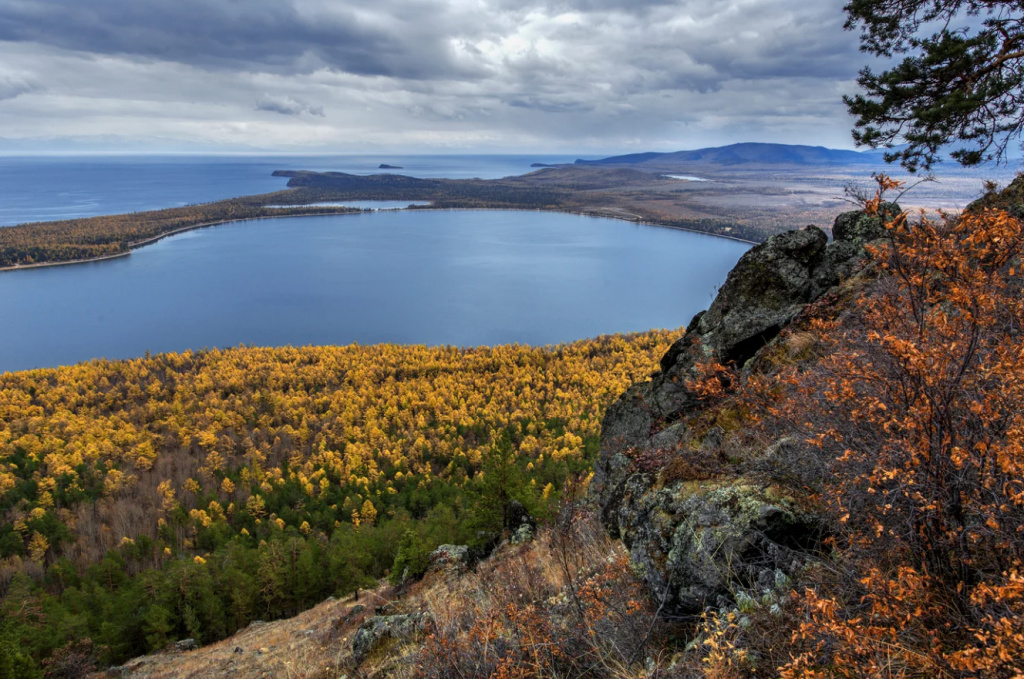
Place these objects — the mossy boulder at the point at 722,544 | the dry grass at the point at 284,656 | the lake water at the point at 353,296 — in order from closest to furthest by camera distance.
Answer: the mossy boulder at the point at 722,544 → the dry grass at the point at 284,656 → the lake water at the point at 353,296

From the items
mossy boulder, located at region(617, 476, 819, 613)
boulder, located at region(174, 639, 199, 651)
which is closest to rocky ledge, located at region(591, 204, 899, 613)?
mossy boulder, located at region(617, 476, 819, 613)

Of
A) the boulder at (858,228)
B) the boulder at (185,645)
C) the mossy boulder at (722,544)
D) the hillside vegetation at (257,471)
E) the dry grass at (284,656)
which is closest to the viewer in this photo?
the mossy boulder at (722,544)

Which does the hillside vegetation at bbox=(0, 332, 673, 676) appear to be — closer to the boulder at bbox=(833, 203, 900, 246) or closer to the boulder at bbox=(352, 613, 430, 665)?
the boulder at bbox=(352, 613, 430, 665)

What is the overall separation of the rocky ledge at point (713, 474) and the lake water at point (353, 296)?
289ft

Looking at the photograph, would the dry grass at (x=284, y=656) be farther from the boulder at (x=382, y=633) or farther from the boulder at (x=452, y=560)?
the boulder at (x=452, y=560)

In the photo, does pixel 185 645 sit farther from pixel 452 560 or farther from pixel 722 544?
pixel 722 544

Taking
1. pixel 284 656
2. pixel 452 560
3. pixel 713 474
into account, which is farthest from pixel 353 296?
pixel 713 474

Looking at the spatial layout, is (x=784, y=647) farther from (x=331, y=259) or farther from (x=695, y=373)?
(x=331, y=259)

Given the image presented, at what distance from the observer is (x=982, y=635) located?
3.06m

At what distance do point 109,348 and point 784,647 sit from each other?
131554 mm

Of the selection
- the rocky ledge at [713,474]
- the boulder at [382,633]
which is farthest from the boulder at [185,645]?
the rocky ledge at [713,474]

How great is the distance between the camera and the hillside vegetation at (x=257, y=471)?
31.0m

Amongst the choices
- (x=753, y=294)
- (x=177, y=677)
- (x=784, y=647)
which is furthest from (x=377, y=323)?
(x=784, y=647)

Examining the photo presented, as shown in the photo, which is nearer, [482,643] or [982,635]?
[982,635]
